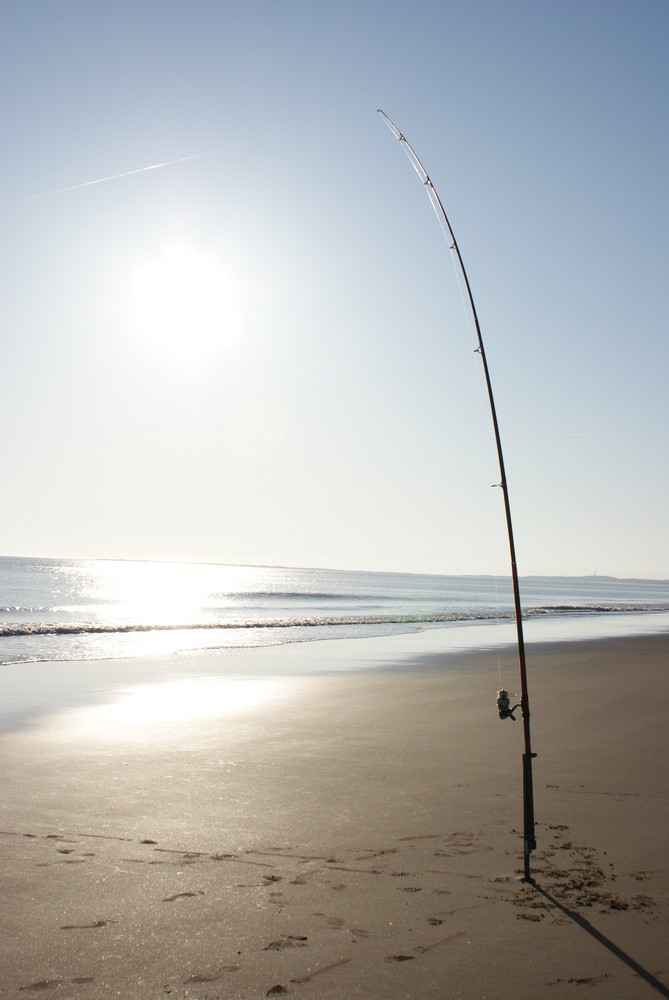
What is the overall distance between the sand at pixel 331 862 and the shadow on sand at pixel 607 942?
0.01 metres

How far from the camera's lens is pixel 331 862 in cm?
478

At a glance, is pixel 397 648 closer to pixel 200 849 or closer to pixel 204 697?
pixel 204 697

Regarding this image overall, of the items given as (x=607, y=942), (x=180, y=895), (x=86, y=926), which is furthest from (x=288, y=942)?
(x=607, y=942)

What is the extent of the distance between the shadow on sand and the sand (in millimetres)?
13

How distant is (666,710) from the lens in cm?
1102

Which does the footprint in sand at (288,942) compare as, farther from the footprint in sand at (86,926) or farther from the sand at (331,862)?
the footprint in sand at (86,926)

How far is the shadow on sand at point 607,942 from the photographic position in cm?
331

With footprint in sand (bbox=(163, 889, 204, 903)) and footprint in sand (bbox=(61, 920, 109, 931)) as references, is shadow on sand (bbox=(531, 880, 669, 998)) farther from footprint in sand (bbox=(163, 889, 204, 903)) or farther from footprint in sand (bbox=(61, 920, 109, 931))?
footprint in sand (bbox=(61, 920, 109, 931))

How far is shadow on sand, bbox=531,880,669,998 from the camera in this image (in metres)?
3.31

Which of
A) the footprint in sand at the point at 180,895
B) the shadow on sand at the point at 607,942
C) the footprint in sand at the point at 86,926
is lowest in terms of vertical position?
the shadow on sand at the point at 607,942

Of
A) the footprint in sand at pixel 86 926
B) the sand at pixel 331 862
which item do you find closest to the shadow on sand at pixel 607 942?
the sand at pixel 331 862

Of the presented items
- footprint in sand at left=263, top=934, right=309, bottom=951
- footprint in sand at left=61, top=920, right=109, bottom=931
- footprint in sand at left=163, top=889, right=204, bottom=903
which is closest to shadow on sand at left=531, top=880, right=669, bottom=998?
footprint in sand at left=263, top=934, right=309, bottom=951

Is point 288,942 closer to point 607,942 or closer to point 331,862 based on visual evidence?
point 331,862

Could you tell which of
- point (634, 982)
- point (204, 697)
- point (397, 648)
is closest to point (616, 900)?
point (634, 982)
